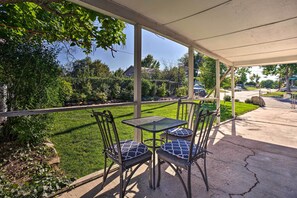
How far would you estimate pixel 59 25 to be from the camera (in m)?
2.84

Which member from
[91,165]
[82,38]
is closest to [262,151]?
[91,165]

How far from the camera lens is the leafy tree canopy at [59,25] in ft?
7.45

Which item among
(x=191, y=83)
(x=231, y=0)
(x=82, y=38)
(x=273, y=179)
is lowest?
(x=273, y=179)

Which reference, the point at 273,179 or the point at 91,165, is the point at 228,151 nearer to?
the point at 273,179

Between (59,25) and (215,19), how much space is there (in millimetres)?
2593

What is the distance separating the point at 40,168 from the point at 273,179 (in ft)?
10.5

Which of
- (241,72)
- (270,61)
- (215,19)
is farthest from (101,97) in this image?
(241,72)

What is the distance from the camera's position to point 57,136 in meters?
3.54

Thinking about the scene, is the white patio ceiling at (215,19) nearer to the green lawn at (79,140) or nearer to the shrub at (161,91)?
the shrub at (161,91)

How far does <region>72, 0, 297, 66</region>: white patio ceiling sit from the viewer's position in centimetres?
208

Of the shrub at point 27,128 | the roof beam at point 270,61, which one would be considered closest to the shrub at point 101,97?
the shrub at point 27,128

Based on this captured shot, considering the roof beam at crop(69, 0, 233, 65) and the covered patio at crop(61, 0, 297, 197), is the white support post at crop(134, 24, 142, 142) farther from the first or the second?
the roof beam at crop(69, 0, 233, 65)

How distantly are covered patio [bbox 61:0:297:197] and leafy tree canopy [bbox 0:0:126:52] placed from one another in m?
0.39

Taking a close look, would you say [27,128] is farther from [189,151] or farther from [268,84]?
[268,84]
